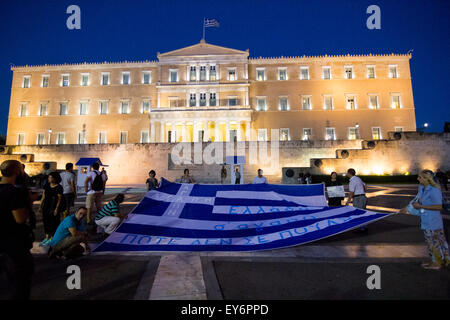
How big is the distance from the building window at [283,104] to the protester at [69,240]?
3348 cm

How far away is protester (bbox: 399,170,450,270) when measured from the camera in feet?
11.5

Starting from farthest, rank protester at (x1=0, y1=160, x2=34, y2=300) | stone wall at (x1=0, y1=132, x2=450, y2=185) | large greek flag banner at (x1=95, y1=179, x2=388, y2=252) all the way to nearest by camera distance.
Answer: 1. stone wall at (x1=0, y1=132, x2=450, y2=185)
2. large greek flag banner at (x1=95, y1=179, x2=388, y2=252)
3. protester at (x1=0, y1=160, x2=34, y2=300)

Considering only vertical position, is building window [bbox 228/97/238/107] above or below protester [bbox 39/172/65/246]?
above

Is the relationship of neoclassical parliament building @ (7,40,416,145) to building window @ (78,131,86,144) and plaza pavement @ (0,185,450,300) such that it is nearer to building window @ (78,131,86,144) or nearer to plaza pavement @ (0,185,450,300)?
building window @ (78,131,86,144)

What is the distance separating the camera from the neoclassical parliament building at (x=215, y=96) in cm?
3344

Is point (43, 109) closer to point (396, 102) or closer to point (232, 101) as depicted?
point (232, 101)

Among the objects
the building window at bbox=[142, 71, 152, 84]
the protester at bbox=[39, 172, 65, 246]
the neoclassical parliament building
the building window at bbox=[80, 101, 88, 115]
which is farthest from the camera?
the building window at bbox=[142, 71, 152, 84]

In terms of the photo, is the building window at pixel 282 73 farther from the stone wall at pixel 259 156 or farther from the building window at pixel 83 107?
the building window at pixel 83 107

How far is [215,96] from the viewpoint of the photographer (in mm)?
34250

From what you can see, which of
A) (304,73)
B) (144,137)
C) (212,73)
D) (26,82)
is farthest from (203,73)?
(26,82)

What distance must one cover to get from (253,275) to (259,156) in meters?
20.5

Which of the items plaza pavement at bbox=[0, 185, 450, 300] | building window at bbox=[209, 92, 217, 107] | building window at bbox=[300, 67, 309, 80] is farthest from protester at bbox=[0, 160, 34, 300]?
Answer: building window at bbox=[300, 67, 309, 80]

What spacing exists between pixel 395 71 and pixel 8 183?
43.7 meters

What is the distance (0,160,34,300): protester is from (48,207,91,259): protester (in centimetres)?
186
